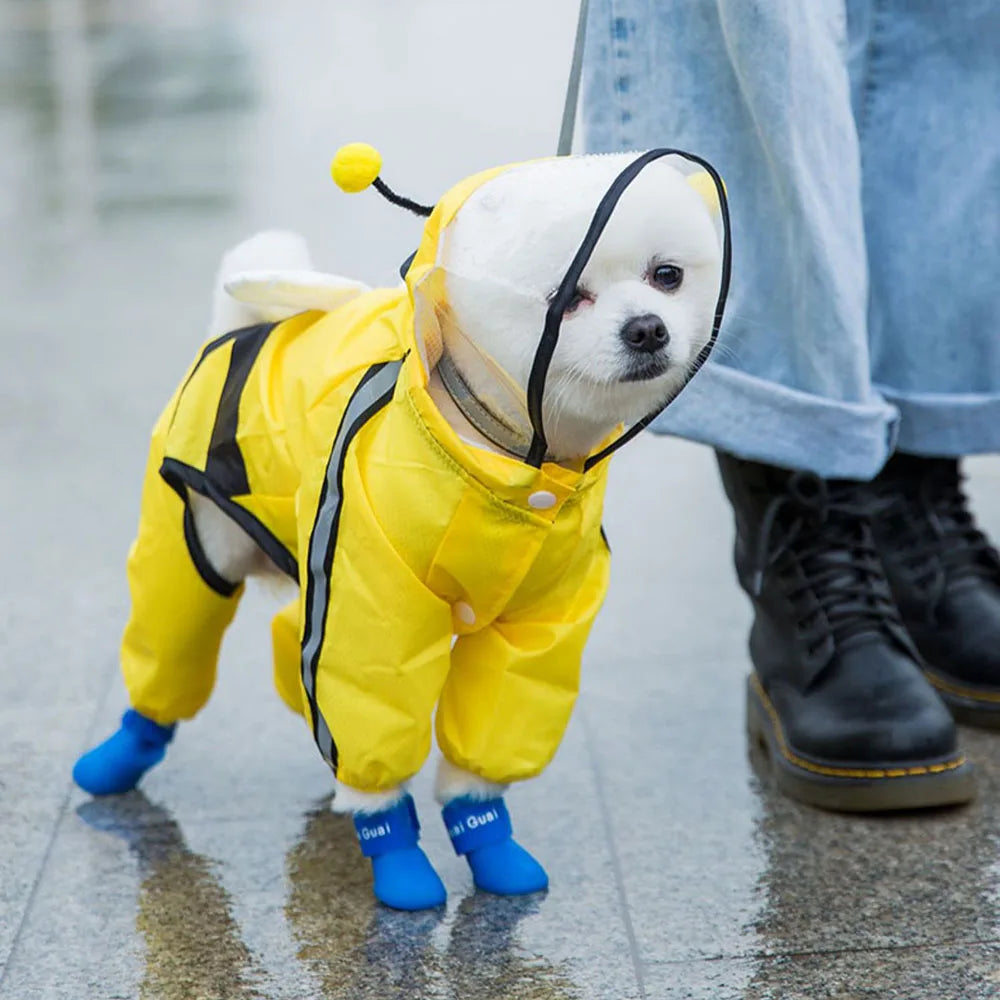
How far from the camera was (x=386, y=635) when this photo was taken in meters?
1.90

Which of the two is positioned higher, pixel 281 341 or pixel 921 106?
pixel 921 106

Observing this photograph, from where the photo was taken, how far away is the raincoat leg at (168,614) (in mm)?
2193

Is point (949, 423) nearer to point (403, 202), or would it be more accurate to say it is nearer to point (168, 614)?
point (403, 202)

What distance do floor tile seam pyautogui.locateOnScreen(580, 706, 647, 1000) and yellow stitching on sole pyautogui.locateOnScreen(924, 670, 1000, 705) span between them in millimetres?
482

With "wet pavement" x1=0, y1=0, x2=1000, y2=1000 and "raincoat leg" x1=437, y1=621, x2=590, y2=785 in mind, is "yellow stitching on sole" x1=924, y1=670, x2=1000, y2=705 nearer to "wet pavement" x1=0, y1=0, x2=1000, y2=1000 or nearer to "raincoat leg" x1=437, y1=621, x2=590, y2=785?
"wet pavement" x1=0, y1=0, x2=1000, y2=1000

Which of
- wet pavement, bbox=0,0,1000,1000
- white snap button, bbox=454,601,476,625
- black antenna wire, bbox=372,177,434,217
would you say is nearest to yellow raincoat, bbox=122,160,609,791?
white snap button, bbox=454,601,476,625

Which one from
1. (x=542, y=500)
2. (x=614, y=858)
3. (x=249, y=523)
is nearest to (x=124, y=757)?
(x=249, y=523)

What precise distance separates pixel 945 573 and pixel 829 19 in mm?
827

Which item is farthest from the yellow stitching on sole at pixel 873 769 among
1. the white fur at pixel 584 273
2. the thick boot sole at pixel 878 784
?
the white fur at pixel 584 273

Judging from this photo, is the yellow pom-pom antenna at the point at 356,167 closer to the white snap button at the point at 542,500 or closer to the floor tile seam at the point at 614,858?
the white snap button at the point at 542,500

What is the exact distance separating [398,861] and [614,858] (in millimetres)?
280

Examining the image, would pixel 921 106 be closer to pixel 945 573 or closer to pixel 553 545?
pixel 945 573

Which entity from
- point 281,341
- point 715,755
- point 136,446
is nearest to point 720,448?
point 715,755

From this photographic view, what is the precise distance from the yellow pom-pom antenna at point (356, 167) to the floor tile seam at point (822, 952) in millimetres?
895
